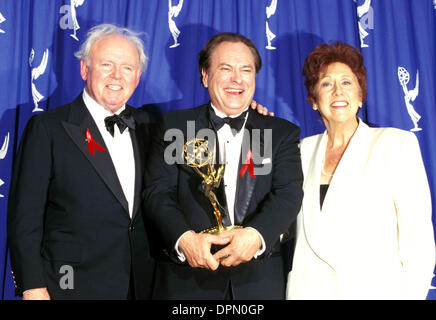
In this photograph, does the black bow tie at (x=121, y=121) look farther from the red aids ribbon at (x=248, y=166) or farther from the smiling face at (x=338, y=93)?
the smiling face at (x=338, y=93)

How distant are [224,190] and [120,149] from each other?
1.85 feet

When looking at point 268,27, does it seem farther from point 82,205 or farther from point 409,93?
point 82,205

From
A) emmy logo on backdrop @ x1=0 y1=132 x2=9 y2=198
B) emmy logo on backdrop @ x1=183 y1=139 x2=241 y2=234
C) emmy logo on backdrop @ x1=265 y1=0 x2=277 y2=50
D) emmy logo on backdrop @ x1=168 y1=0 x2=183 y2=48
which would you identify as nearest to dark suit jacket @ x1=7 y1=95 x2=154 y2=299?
emmy logo on backdrop @ x1=183 y1=139 x2=241 y2=234

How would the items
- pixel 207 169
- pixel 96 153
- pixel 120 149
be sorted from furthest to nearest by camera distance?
pixel 120 149
pixel 96 153
pixel 207 169

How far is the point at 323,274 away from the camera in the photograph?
6.57ft

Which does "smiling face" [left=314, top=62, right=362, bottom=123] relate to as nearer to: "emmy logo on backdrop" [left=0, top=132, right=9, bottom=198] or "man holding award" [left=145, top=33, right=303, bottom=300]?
"man holding award" [left=145, top=33, right=303, bottom=300]

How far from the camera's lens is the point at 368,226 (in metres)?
1.98

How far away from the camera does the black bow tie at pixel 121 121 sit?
2.14 m

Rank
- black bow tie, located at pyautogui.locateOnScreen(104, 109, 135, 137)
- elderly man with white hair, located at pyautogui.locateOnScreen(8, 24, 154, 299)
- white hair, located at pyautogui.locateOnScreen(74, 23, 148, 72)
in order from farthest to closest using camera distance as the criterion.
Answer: white hair, located at pyautogui.locateOnScreen(74, 23, 148, 72) → black bow tie, located at pyautogui.locateOnScreen(104, 109, 135, 137) → elderly man with white hair, located at pyautogui.locateOnScreen(8, 24, 154, 299)

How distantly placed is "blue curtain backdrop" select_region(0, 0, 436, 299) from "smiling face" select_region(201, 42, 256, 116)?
84 centimetres

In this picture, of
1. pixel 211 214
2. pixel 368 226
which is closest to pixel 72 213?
pixel 211 214

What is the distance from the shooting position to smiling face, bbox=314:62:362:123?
7.30 ft
